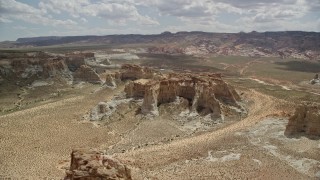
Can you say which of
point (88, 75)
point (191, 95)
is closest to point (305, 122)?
point (191, 95)

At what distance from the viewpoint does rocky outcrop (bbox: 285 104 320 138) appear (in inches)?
→ 2025

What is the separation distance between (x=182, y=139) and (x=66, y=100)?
32.6m

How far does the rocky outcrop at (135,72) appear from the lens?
305ft

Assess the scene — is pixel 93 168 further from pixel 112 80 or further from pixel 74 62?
pixel 74 62

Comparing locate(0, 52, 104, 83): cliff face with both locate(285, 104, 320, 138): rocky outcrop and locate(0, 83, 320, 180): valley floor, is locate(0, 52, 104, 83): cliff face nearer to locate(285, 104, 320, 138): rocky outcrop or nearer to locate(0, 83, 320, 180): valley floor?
locate(0, 83, 320, 180): valley floor

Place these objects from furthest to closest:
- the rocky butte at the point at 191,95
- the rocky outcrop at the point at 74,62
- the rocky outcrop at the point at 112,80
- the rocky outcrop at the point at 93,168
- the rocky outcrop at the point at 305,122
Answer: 1. the rocky outcrop at the point at 74,62
2. the rocky outcrop at the point at 112,80
3. the rocky butte at the point at 191,95
4. the rocky outcrop at the point at 305,122
5. the rocky outcrop at the point at 93,168

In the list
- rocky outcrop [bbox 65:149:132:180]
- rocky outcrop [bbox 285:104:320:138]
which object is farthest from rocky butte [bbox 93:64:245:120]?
rocky outcrop [bbox 65:149:132:180]

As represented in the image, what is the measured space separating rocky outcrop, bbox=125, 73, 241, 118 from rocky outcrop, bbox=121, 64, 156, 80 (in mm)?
18479

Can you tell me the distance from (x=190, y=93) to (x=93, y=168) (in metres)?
44.0

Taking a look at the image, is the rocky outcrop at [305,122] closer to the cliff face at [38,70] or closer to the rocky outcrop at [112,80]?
the rocky outcrop at [112,80]

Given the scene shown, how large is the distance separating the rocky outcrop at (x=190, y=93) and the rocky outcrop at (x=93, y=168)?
36119 millimetres

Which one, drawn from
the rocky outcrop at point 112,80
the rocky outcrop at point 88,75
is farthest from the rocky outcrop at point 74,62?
the rocky outcrop at point 112,80

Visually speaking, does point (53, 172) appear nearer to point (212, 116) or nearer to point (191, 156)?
point (191, 156)

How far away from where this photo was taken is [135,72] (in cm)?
9494
